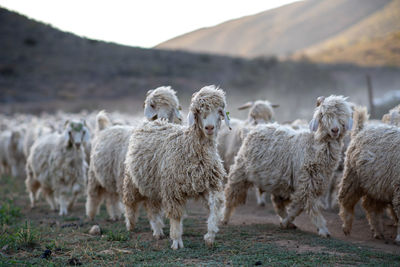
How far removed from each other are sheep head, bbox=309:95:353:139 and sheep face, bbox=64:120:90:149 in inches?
216

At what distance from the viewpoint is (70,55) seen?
53.1 m

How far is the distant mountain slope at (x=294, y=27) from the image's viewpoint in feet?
42.0

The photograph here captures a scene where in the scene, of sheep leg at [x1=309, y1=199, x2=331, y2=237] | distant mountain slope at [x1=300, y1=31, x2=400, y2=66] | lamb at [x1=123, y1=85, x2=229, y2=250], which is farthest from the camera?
distant mountain slope at [x1=300, y1=31, x2=400, y2=66]

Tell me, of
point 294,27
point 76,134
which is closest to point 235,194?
point 76,134

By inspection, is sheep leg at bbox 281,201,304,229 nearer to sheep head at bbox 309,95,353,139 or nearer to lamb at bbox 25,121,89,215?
sheep head at bbox 309,95,353,139

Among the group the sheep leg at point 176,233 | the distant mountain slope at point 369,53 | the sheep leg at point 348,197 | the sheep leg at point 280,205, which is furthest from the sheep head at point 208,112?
the distant mountain slope at point 369,53

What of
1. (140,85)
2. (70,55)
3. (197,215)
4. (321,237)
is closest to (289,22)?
(197,215)

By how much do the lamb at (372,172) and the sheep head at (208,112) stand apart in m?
2.70

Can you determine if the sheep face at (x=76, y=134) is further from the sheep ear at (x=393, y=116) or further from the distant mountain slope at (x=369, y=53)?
the distant mountain slope at (x=369, y=53)

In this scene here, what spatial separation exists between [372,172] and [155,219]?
3658 mm

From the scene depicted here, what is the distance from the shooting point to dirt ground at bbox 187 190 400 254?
22.4ft

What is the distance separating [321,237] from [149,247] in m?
2.72

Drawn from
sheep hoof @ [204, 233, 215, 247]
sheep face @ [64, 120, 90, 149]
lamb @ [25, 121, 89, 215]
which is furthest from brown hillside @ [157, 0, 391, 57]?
sheep hoof @ [204, 233, 215, 247]

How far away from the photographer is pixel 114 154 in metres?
8.27
